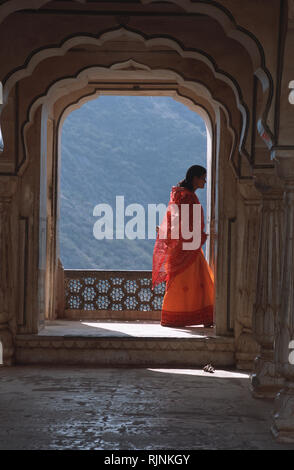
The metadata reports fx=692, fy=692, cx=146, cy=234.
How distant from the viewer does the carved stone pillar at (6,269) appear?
749cm

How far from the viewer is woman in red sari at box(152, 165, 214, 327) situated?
9.16 metres

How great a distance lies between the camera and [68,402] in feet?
19.0

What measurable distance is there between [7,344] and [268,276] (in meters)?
3.22

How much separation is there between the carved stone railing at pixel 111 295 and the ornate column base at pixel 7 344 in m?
2.59

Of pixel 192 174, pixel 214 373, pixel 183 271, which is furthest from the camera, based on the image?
pixel 192 174

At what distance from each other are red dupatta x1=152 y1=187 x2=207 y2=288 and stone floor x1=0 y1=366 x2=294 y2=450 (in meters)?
1.97

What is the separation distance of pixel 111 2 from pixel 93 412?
11.5ft

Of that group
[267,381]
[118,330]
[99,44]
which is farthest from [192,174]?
[267,381]

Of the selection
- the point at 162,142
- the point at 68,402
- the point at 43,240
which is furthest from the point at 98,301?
the point at 162,142

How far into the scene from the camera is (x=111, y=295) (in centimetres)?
1052


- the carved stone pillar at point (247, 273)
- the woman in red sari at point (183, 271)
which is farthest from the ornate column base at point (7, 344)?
the carved stone pillar at point (247, 273)

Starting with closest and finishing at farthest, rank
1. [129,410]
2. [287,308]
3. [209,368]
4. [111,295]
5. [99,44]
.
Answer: [287,308] < [129,410] < [99,44] < [209,368] < [111,295]

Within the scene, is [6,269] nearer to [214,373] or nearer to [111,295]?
[214,373]

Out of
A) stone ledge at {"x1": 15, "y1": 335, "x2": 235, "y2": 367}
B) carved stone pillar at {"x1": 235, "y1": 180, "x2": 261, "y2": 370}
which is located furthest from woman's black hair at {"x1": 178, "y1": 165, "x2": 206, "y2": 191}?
stone ledge at {"x1": 15, "y1": 335, "x2": 235, "y2": 367}
